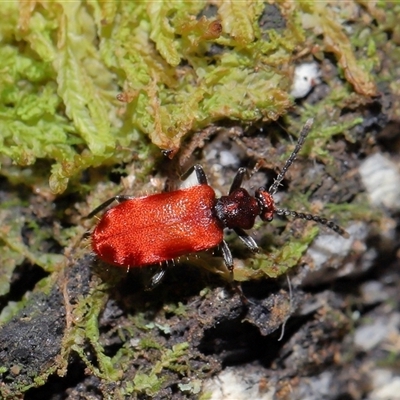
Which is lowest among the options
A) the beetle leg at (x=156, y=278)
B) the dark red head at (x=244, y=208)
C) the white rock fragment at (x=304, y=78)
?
the beetle leg at (x=156, y=278)

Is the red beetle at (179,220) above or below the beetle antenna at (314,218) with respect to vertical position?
above

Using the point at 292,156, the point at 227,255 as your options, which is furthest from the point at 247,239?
the point at 292,156

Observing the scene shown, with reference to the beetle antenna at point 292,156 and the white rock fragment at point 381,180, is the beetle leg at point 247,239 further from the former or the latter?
the white rock fragment at point 381,180

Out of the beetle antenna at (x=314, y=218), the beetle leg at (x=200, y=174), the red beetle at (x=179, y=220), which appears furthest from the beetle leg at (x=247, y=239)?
the beetle leg at (x=200, y=174)

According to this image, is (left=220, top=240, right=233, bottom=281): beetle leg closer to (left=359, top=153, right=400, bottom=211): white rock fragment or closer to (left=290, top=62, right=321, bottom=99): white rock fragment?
(left=290, top=62, right=321, bottom=99): white rock fragment

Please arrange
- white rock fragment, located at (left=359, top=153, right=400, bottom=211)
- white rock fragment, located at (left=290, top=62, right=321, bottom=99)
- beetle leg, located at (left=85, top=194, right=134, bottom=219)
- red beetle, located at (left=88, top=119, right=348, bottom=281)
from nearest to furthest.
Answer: red beetle, located at (left=88, top=119, right=348, bottom=281) < beetle leg, located at (left=85, top=194, right=134, bottom=219) < white rock fragment, located at (left=290, top=62, right=321, bottom=99) < white rock fragment, located at (left=359, top=153, right=400, bottom=211)

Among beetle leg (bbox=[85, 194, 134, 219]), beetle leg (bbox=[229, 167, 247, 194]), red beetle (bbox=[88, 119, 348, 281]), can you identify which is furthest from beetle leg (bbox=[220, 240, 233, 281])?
beetle leg (bbox=[85, 194, 134, 219])

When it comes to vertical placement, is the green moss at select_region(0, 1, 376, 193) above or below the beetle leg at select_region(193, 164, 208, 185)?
above
